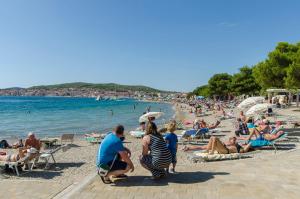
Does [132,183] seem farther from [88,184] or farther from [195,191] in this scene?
[195,191]

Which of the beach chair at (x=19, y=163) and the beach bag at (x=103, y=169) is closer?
the beach bag at (x=103, y=169)

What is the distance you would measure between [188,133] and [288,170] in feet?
25.1

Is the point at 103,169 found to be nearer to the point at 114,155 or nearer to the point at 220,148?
the point at 114,155

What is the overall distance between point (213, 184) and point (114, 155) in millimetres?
2119

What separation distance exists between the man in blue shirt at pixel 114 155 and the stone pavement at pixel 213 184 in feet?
0.89

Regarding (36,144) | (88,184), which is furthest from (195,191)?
(36,144)

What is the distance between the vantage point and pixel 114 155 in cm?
688

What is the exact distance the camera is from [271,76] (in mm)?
39031

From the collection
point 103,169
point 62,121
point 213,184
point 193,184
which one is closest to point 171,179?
point 193,184

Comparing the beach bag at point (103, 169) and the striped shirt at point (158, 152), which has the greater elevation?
the striped shirt at point (158, 152)

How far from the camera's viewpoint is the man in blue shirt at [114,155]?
6.84 m

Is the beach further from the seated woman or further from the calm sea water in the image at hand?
the calm sea water

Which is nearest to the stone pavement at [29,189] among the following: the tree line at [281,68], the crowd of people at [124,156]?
the crowd of people at [124,156]

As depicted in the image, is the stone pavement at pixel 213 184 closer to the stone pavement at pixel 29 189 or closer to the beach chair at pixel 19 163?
the stone pavement at pixel 29 189
